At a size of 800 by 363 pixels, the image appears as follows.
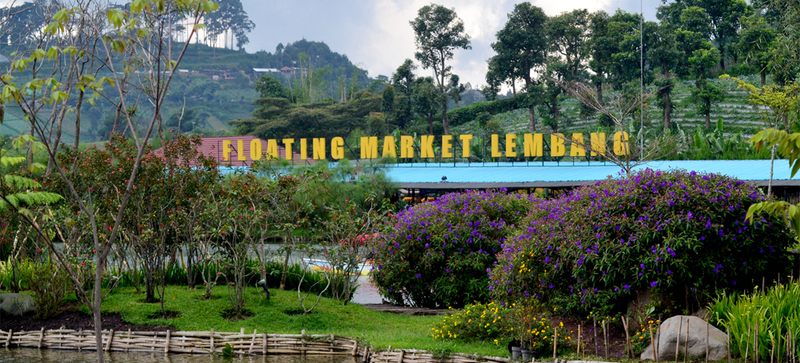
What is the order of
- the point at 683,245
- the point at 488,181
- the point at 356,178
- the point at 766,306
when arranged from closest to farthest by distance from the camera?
the point at 766,306, the point at 683,245, the point at 488,181, the point at 356,178

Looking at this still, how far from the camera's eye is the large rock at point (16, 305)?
1503 centimetres

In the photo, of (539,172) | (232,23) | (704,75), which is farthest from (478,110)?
(232,23)

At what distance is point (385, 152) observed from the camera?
145ft

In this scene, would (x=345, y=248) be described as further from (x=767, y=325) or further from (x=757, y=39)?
(x=757, y=39)

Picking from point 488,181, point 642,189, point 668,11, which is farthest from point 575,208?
point 668,11

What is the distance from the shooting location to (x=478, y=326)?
12.7 metres

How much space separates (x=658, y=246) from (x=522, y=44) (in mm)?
50148

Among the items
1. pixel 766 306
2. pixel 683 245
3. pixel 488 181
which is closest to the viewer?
pixel 766 306

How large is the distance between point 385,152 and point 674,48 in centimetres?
1891

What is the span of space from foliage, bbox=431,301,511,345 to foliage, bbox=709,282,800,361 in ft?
8.65

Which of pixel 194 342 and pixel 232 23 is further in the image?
pixel 232 23

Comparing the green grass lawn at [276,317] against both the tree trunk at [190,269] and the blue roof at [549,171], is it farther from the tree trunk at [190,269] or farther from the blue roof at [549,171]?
the blue roof at [549,171]

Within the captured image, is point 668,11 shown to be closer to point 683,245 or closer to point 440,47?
point 440,47

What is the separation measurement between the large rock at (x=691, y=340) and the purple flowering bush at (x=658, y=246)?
0.92 metres
